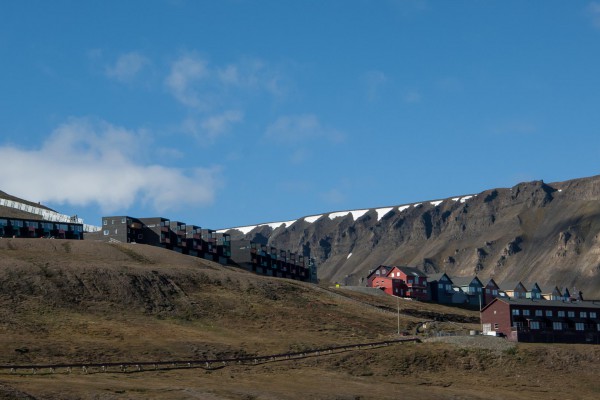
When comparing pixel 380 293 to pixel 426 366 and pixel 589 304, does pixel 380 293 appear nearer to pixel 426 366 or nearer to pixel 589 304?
pixel 589 304

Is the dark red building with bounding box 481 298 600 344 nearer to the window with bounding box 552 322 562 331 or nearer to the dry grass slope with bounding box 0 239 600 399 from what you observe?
the window with bounding box 552 322 562 331

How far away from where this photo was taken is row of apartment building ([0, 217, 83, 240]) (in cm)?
18012

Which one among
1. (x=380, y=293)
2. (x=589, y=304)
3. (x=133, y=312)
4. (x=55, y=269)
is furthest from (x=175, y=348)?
(x=380, y=293)

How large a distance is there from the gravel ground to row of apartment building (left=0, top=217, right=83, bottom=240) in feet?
314

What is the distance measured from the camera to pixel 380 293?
197 m

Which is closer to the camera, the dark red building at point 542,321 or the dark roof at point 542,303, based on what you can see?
the dark red building at point 542,321

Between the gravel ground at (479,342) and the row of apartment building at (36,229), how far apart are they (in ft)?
314

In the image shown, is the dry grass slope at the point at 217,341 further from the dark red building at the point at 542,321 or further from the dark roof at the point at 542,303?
the dark roof at the point at 542,303

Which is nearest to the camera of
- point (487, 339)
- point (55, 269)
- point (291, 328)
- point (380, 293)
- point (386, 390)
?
point (386, 390)

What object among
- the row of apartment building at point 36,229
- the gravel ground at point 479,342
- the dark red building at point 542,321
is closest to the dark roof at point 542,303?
the dark red building at point 542,321


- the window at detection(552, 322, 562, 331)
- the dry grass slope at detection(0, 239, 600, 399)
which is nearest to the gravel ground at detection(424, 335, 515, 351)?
the dry grass slope at detection(0, 239, 600, 399)

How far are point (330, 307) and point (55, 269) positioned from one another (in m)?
44.9

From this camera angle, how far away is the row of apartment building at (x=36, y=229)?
7092 inches

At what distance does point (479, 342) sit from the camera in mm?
117938
